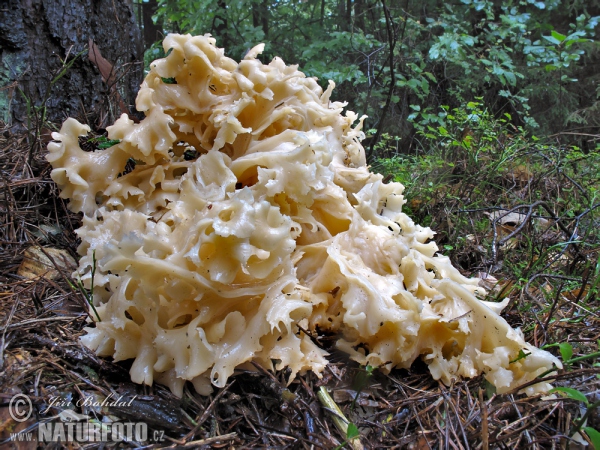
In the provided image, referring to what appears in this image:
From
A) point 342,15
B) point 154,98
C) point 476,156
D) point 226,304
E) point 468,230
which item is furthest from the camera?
point 342,15

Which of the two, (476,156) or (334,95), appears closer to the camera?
(476,156)

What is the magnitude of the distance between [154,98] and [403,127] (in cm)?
659

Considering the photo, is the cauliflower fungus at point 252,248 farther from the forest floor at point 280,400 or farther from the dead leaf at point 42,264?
the dead leaf at point 42,264

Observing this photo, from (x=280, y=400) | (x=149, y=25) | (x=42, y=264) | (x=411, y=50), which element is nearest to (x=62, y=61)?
(x=42, y=264)

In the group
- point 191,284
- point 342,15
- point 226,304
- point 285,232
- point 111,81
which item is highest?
point 342,15

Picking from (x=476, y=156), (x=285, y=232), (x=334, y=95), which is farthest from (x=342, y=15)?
(x=285, y=232)

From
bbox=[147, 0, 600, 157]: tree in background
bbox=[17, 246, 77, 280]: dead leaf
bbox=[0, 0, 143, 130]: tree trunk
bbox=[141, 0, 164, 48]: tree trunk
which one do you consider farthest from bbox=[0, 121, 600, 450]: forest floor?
bbox=[141, 0, 164, 48]: tree trunk

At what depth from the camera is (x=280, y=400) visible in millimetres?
1875

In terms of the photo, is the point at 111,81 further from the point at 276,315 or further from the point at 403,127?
the point at 403,127

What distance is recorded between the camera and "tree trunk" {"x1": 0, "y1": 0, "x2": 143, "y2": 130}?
115 inches

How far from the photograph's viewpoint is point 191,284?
187 cm

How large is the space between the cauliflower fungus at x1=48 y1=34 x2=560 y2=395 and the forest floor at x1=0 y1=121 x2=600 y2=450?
0.09 meters

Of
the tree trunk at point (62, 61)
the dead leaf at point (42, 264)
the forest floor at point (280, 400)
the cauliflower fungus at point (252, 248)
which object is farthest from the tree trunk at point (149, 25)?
the forest floor at point (280, 400)

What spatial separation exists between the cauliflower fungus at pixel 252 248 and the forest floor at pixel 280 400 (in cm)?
9
